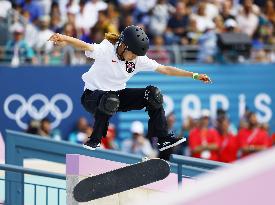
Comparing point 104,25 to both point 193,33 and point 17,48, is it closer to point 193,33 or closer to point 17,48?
point 17,48

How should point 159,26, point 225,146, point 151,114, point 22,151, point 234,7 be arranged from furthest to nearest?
point 234,7 → point 159,26 → point 225,146 → point 22,151 → point 151,114

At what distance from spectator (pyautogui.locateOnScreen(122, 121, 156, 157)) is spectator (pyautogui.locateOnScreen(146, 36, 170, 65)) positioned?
173 centimetres

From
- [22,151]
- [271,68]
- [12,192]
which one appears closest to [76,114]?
[271,68]

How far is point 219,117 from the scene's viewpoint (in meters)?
15.9

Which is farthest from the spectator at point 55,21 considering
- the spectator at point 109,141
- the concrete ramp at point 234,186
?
the concrete ramp at point 234,186

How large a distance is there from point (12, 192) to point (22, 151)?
108 inches

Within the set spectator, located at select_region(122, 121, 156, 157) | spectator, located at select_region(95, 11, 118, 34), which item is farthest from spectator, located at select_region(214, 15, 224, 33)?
spectator, located at select_region(122, 121, 156, 157)

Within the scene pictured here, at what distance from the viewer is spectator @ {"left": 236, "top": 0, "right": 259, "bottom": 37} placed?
728 inches

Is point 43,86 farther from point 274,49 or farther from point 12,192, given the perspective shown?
point 12,192

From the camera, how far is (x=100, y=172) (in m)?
7.28

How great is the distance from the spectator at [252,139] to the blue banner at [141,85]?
1.87 m

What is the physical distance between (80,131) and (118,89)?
860 cm

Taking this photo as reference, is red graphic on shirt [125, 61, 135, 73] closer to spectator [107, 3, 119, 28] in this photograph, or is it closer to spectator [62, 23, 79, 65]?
spectator [62, 23, 79, 65]

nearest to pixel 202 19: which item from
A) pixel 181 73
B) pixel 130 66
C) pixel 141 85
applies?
pixel 141 85
